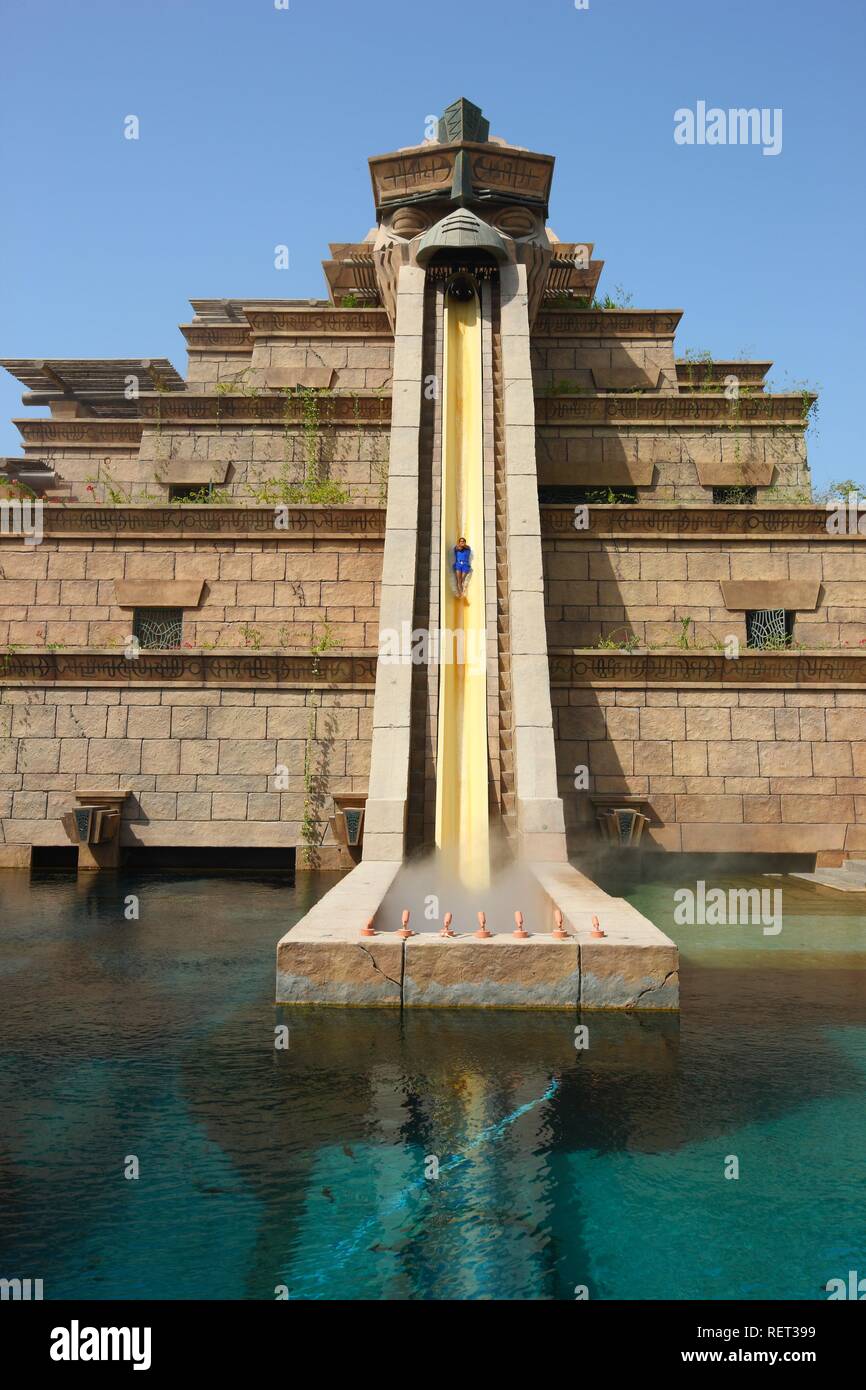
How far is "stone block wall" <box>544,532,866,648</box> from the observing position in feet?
53.8

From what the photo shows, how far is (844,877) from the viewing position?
13.8 metres

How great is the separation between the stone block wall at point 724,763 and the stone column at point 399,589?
12.2 ft

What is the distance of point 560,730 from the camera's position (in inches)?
602

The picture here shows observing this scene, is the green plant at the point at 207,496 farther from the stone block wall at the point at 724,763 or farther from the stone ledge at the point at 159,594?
the stone block wall at the point at 724,763

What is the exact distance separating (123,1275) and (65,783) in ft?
40.7

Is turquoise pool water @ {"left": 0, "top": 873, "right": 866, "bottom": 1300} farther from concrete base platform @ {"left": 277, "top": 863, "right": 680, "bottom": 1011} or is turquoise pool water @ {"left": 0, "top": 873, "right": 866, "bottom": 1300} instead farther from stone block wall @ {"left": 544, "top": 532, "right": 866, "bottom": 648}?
stone block wall @ {"left": 544, "top": 532, "right": 866, "bottom": 648}

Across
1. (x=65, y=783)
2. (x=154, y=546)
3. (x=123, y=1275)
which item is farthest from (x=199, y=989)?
(x=154, y=546)

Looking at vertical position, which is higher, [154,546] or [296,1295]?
→ [154,546]

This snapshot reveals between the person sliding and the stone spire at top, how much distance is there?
11.0 meters

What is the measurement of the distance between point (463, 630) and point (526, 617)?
0.98m

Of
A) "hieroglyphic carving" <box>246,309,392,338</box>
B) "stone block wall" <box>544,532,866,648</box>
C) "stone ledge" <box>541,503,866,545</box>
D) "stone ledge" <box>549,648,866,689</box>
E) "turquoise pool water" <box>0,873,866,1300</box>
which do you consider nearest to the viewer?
"turquoise pool water" <box>0,873,866,1300</box>

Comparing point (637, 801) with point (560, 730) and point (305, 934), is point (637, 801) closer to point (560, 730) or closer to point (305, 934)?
point (560, 730)

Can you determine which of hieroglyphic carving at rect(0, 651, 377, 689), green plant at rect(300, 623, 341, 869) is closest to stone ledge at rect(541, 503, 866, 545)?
hieroglyphic carving at rect(0, 651, 377, 689)
